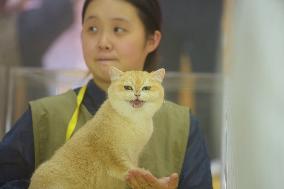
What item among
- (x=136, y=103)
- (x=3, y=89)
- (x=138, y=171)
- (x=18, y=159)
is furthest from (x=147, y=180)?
(x=3, y=89)

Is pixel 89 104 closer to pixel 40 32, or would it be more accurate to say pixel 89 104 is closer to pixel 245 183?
pixel 40 32

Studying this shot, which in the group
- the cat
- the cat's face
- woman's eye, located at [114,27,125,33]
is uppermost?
woman's eye, located at [114,27,125,33]

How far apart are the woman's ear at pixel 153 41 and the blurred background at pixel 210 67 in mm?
31

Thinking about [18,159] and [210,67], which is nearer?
[18,159]

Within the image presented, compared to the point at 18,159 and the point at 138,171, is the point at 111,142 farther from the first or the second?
the point at 18,159

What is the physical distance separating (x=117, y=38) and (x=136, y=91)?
0.47 feet

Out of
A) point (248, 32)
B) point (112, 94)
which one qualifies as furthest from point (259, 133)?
point (112, 94)

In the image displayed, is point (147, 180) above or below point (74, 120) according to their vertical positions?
below

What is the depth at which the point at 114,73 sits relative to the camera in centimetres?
84

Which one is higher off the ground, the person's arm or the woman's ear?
the woman's ear

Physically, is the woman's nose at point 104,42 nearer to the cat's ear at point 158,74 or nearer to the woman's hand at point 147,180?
the cat's ear at point 158,74

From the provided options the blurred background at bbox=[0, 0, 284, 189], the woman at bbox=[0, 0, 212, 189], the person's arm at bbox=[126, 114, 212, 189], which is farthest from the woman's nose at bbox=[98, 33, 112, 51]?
the person's arm at bbox=[126, 114, 212, 189]

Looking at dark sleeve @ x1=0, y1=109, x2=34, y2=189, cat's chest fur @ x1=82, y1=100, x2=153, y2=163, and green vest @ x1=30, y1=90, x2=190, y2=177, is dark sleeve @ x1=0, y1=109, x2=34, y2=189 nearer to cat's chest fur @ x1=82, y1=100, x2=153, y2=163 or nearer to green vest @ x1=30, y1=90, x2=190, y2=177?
green vest @ x1=30, y1=90, x2=190, y2=177

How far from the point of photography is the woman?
0.84m
